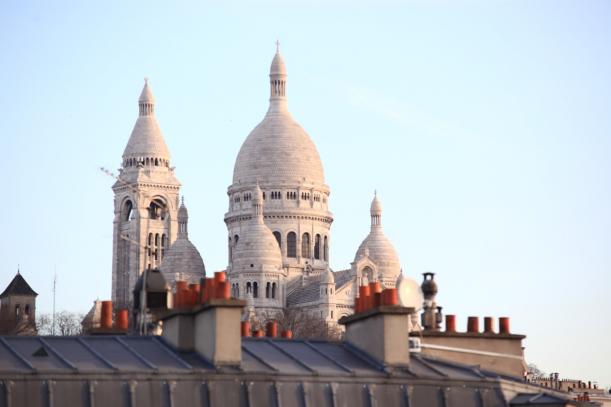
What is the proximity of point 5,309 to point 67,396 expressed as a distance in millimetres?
165005

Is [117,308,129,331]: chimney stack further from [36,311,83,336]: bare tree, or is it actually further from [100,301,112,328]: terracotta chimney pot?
[36,311,83,336]: bare tree

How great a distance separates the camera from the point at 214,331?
30.1m

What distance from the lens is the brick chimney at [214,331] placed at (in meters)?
29.9

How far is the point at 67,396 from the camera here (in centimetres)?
2770

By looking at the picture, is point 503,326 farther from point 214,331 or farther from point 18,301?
point 18,301

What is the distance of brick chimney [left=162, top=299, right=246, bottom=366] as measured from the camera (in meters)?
29.9

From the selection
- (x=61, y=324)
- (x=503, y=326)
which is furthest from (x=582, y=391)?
(x=61, y=324)

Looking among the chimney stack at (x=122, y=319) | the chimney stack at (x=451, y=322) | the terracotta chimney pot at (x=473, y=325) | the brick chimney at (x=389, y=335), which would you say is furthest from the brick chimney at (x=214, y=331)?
the chimney stack at (x=451, y=322)

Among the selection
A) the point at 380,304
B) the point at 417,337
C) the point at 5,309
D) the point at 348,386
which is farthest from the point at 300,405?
the point at 5,309

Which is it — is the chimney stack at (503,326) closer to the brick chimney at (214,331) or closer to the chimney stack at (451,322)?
the chimney stack at (451,322)

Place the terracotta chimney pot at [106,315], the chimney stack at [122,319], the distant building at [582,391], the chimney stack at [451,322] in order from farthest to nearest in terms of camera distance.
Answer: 1. the distant building at [582,391]
2. the chimney stack at [451,322]
3. the chimney stack at [122,319]
4. the terracotta chimney pot at [106,315]

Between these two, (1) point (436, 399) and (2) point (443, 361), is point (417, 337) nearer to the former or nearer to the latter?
(2) point (443, 361)

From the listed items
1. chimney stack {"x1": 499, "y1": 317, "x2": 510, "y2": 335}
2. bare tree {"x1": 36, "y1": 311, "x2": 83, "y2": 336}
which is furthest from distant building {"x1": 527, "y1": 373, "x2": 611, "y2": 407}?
bare tree {"x1": 36, "y1": 311, "x2": 83, "y2": 336}

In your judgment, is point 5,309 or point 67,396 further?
point 5,309
